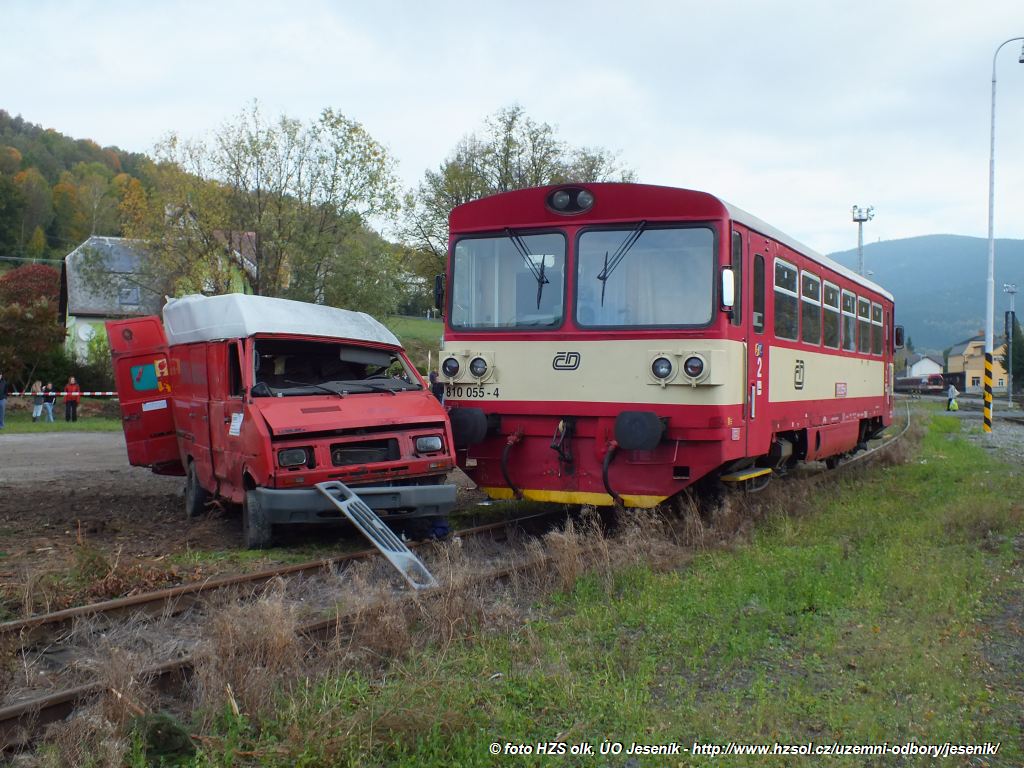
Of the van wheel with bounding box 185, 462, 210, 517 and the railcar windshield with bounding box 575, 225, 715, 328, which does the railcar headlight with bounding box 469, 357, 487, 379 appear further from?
the van wheel with bounding box 185, 462, 210, 517

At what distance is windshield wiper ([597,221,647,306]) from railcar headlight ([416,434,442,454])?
203 cm

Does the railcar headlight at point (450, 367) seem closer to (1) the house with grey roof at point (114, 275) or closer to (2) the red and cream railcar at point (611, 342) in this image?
(2) the red and cream railcar at point (611, 342)

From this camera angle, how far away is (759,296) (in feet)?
31.9

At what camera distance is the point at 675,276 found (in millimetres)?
8914

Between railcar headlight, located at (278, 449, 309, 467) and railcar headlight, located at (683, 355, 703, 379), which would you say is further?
railcar headlight, located at (683, 355, 703, 379)

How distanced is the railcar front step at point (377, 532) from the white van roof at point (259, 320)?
194cm

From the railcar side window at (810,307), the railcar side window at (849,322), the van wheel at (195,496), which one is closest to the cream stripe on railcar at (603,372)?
the railcar side window at (810,307)

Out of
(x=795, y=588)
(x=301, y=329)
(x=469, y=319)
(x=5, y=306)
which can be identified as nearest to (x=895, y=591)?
(x=795, y=588)

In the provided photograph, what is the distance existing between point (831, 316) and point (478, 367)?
558 cm

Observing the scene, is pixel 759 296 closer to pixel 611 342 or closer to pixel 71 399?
pixel 611 342

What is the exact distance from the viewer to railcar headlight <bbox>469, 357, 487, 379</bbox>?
31.8ft

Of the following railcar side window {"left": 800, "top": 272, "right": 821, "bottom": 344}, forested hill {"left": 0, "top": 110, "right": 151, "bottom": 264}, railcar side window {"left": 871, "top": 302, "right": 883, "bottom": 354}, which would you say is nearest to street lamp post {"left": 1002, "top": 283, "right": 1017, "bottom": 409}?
railcar side window {"left": 871, "top": 302, "right": 883, "bottom": 354}

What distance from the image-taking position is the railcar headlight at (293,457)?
8.35 metres

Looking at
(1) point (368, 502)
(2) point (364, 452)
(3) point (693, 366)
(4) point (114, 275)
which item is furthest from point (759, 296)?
(4) point (114, 275)
